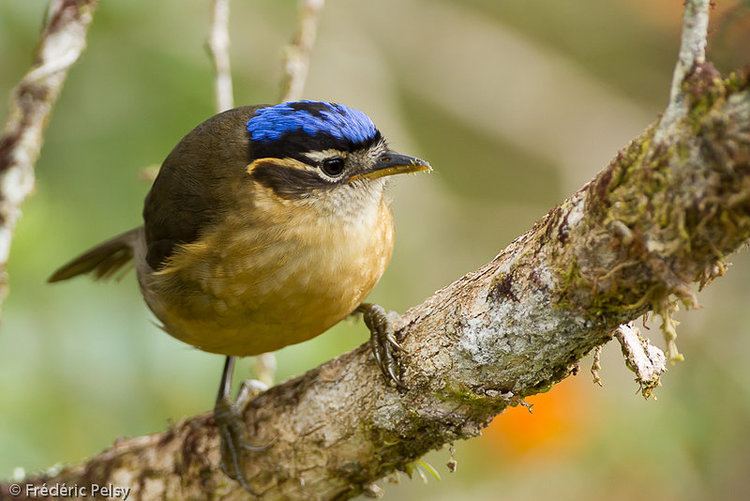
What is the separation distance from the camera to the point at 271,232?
11.8ft

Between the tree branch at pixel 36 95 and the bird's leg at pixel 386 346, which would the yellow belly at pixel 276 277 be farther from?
the tree branch at pixel 36 95

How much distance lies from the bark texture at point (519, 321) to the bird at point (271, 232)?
0.70 ft

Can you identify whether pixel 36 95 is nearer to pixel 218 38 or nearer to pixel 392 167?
pixel 218 38

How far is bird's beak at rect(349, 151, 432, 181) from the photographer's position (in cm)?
372

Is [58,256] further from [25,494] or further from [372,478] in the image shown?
[372,478]

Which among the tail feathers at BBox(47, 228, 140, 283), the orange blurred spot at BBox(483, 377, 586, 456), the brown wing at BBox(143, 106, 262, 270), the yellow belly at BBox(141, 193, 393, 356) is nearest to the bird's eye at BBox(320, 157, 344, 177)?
the yellow belly at BBox(141, 193, 393, 356)

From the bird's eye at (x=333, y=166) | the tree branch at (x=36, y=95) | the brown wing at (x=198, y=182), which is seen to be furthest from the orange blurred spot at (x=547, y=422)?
the tree branch at (x=36, y=95)

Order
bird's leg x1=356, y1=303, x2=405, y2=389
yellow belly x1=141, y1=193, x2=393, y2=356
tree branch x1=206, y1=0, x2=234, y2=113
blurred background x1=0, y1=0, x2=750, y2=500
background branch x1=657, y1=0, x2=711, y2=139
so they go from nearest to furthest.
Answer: background branch x1=657, y1=0, x2=711, y2=139 < bird's leg x1=356, y1=303, x2=405, y2=389 < yellow belly x1=141, y1=193, x2=393, y2=356 < tree branch x1=206, y1=0, x2=234, y2=113 < blurred background x1=0, y1=0, x2=750, y2=500

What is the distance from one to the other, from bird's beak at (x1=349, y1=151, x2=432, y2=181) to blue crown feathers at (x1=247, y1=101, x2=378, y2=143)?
4.3 inches

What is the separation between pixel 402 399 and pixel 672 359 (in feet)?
3.07

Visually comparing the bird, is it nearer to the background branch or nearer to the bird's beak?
the bird's beak

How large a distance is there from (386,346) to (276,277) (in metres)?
0.60

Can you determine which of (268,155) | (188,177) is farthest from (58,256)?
(268,155)

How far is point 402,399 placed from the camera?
3.06 meters
